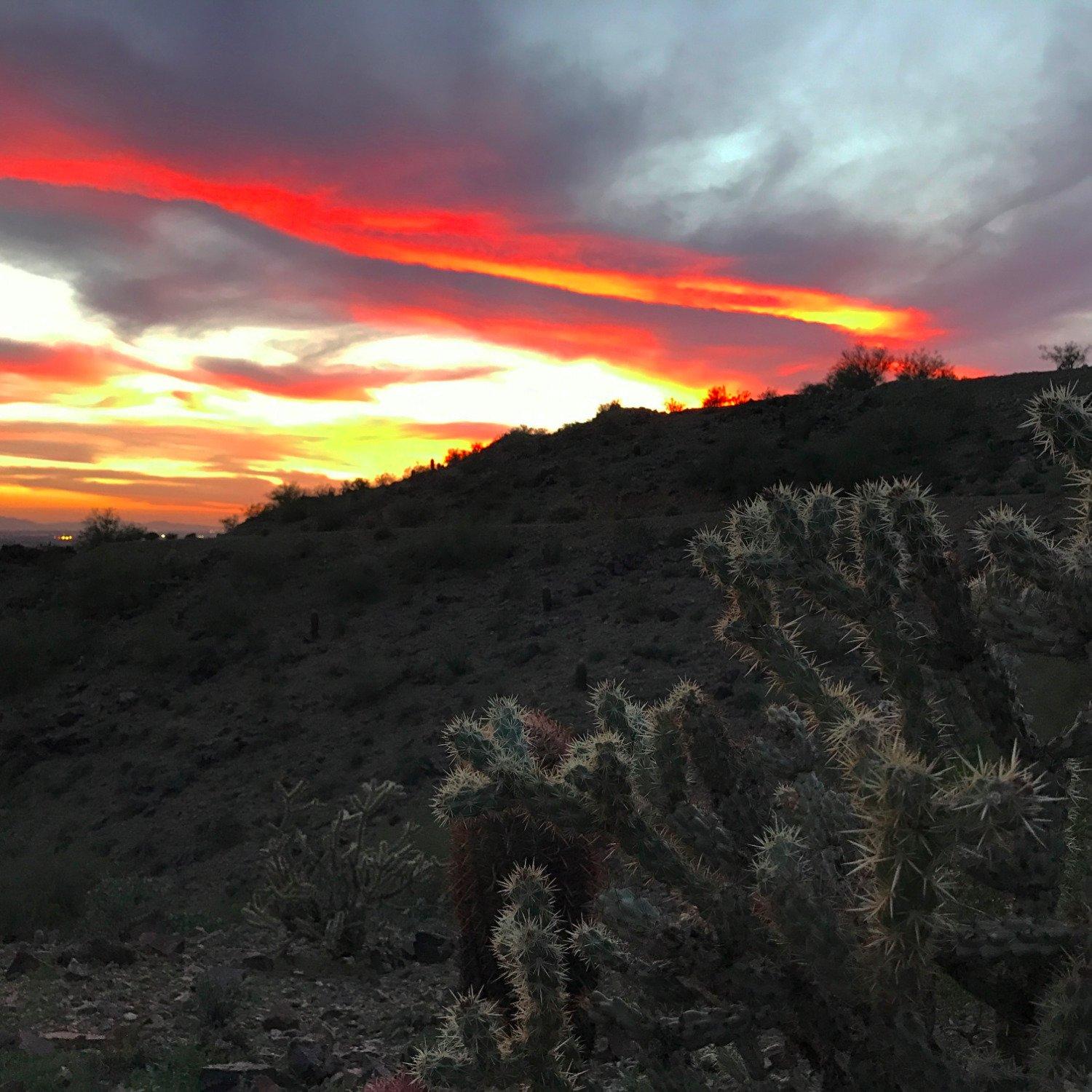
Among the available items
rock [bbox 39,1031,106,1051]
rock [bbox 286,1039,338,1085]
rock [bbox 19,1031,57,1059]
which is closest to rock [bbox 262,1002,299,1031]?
rock [bbox 286,1039,338,1085]

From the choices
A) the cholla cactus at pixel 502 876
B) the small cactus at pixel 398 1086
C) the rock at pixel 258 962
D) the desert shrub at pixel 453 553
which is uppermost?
the desert shrub at pixel 453 553

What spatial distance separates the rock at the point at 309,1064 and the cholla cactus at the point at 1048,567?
5.04m

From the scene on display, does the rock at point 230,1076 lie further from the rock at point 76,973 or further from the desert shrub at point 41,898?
the desert shrub at point 41,898

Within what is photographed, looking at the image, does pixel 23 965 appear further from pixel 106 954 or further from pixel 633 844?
pixel 633 844

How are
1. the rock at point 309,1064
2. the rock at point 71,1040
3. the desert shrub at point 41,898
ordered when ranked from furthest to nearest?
the desert shrub at point 41,898
the rock at point 71,1040
the rock at point 309,1064

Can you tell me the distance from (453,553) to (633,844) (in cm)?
2415

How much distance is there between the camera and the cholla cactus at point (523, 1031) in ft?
13.9

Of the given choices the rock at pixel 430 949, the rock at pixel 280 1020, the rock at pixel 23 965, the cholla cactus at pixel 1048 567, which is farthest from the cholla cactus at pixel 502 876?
the rock at pixel 23 965

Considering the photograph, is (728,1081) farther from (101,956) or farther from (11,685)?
(11,685)

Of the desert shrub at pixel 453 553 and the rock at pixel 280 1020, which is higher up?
the desert shrub at pixel 453 553

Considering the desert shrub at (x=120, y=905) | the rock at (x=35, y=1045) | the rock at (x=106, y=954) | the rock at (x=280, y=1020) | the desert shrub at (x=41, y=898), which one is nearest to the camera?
the rock at (x=35, y=1045)

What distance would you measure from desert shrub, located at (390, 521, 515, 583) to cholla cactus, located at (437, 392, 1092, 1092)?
73.4ft

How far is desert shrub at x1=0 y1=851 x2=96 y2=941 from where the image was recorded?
11.5 m

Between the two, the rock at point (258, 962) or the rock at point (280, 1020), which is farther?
the rock at point (258, 962)
